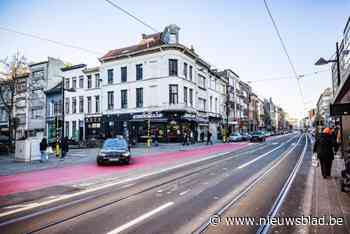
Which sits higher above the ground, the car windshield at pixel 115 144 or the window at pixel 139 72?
the window at pixel 139 72

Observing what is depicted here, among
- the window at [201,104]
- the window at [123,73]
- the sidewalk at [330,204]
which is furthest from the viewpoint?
the window at [201,104]

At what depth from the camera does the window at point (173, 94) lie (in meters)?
36.0

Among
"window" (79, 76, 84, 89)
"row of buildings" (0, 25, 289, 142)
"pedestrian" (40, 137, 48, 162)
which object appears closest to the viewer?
"pedestrian" (40, 137, 48, 162)

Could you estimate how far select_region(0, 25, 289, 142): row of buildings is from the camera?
36.0 m

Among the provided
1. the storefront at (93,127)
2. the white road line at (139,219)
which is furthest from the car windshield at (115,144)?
the storefront at (93,127)

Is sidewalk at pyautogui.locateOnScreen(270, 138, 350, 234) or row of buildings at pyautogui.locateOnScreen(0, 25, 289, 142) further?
row of buildings at pyautogui.locateOnScreen(0, 25, 289, 142)

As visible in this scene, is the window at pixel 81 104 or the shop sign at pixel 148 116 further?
the window at pixel 81 104

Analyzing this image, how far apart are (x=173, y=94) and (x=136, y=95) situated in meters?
5.89

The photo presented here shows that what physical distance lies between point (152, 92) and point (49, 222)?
32202 mm

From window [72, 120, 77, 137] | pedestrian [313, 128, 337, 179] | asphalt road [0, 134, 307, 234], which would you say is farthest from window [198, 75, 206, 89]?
asphalt road [0, 134, 307, 234]

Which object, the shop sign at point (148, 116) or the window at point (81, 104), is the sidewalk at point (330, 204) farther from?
the window at point (81, 104)

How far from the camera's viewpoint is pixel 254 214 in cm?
555

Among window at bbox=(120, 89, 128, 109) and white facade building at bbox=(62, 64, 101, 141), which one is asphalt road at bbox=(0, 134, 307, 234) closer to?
window at bbox=(120, 89, 128, 109)

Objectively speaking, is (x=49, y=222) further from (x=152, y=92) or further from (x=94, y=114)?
(x=94, y=114)
